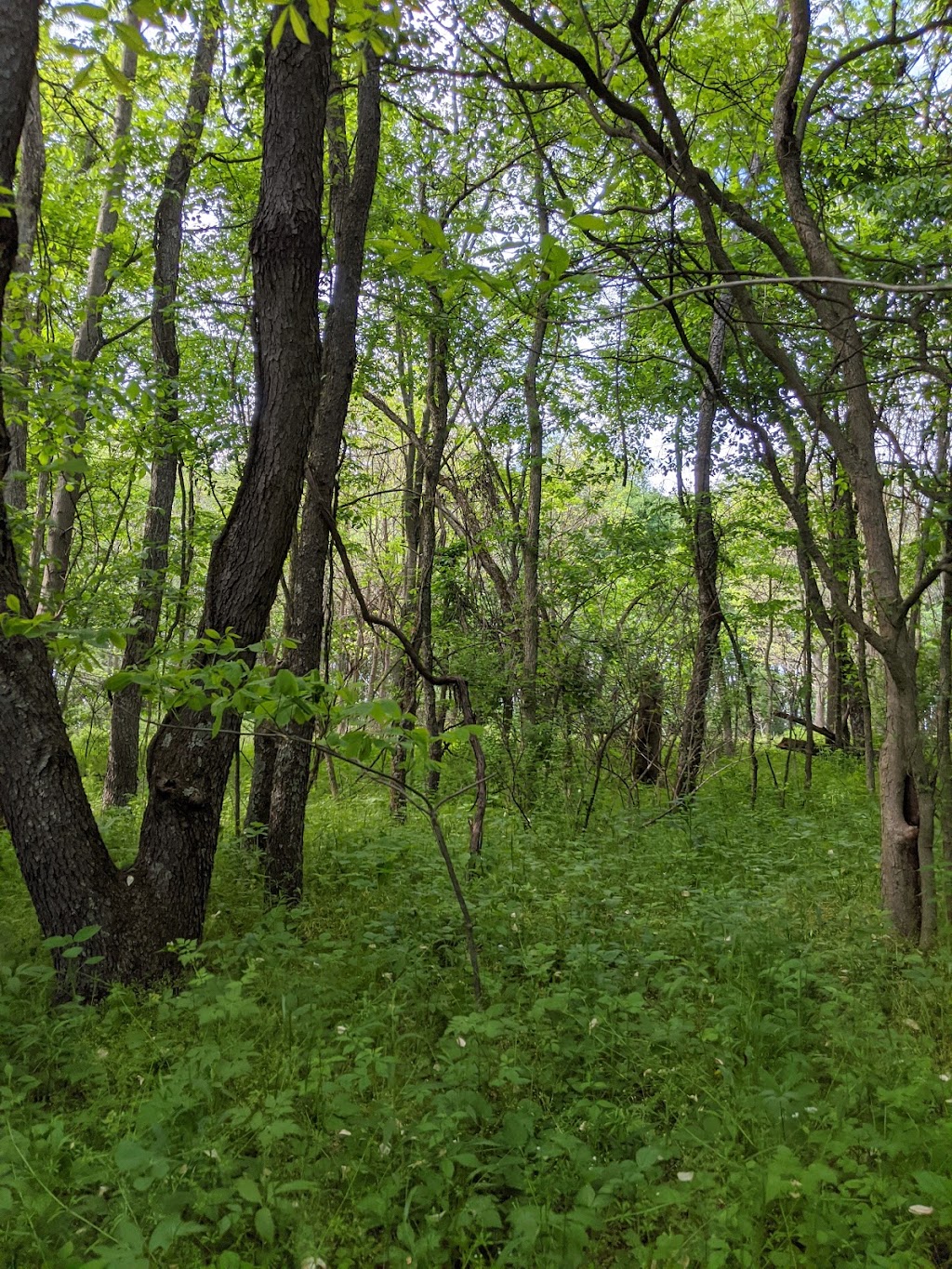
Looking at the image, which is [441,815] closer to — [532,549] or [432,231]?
[532,549]

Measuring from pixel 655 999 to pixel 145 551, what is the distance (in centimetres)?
626

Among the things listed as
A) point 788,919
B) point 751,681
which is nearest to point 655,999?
point 788,919

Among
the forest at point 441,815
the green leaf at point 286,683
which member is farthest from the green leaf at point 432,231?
the green leaf at point 286,683

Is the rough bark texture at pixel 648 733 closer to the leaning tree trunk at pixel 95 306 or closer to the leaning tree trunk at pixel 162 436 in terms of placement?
the leaning tree trunk at pixel 162 436

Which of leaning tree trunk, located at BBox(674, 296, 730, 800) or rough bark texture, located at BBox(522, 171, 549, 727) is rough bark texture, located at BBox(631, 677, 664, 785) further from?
rough bark texture, located at BBox(522, 171, 549, 727)

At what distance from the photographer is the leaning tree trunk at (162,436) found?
21.5ft

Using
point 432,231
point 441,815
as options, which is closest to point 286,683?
point 432,231

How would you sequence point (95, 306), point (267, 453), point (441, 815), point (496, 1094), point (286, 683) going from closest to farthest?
1. point (286, 683)
2. point (496, 1094)
3. point (267, 453)
4. point (95, 306)
5. point (441, 815)

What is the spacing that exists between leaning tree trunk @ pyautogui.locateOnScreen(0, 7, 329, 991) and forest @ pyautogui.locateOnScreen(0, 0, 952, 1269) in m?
0.02

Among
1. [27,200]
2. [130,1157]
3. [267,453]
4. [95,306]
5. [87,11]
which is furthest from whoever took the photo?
[95,306]

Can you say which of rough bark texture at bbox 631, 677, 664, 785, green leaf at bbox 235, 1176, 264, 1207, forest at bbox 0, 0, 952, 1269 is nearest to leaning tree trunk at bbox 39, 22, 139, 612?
forest at bbox 0, 0, 952, 1269

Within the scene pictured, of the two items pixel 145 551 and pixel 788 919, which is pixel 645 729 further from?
pixel 145 551

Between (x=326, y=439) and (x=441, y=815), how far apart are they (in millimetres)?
3936

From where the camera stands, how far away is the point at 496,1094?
2609 millimetres
